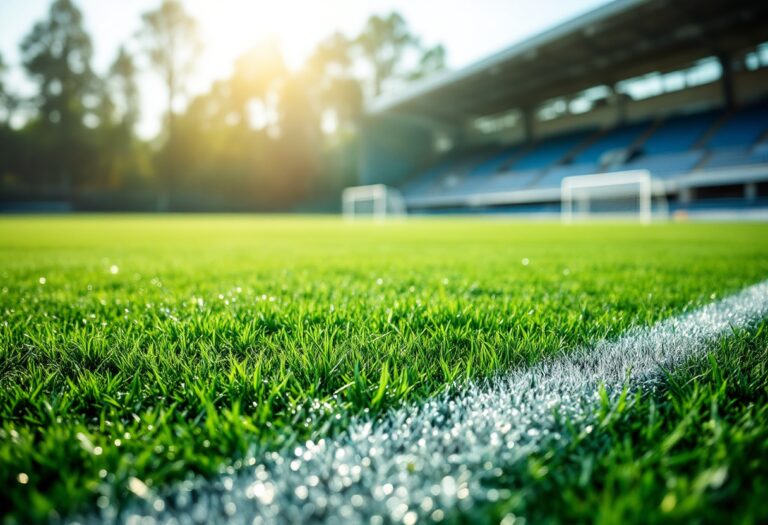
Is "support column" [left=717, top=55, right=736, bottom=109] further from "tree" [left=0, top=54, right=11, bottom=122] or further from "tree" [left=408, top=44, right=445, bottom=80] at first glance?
"tree" [left=0, top=54, right=11, bottom=122]

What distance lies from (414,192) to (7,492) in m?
32.1

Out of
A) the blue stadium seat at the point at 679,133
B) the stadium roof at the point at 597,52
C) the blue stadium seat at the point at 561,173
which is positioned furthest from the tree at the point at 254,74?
the blue stadium seat at the point at 679,133

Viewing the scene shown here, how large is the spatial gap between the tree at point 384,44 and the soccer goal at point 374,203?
31.2 ft

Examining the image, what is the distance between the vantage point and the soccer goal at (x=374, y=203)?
95.6 ft

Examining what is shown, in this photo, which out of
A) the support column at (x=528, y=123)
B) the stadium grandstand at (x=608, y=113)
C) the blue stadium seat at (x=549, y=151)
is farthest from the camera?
the support column at (x=528, y=123)

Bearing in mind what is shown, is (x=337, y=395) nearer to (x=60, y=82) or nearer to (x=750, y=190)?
(x=750, y=190)

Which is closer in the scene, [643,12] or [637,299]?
[637,299]

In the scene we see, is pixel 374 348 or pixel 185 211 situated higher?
pixel 185 211

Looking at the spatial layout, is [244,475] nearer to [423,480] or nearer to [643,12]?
[423,480]

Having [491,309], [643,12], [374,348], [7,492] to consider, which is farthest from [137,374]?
[643,12]

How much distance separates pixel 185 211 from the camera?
3428 centimetres

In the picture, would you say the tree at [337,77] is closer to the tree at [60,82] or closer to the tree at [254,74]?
the tree at [254,74]

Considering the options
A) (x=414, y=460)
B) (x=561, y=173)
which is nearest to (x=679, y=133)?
(x=561, y=173)

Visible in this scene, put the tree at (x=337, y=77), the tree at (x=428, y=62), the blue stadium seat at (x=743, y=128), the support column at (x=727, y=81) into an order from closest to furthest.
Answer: the blue stadium seat at (x=743, y=128), the support column at (x=727, y=81), the tree at (x=337, y=77), the tree at (x=428, y=62)
